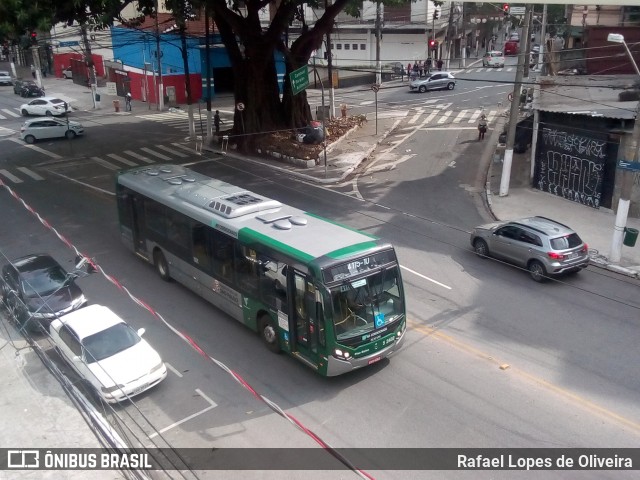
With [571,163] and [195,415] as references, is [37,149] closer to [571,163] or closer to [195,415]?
[571,163]

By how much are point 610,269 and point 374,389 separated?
10.8 metres

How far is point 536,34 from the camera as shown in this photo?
93875 mm

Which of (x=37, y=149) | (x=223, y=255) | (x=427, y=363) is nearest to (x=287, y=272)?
(x=223, y=255)

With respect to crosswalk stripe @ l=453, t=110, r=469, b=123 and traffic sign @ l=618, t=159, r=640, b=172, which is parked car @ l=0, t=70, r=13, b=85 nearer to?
crosswalk stripe @ l=453, t=110, r=469, b=123

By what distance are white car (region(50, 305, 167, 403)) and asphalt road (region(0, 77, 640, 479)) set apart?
53cm

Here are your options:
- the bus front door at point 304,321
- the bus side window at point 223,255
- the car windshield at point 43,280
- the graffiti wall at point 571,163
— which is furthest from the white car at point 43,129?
the bus front door at point 304,321

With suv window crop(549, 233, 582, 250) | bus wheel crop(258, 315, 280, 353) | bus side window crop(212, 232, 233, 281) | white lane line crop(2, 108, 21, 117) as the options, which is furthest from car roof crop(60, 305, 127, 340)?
white lane line crop(2, 108, 21, 117)

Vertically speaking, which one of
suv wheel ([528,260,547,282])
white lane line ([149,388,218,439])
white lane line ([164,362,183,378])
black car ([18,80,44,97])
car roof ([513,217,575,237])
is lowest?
white lane line ([149,388,218,439])

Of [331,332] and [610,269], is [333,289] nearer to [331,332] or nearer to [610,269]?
[331,332]

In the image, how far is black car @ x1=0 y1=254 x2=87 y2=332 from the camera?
51.5 ft

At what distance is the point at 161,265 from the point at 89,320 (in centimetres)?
475

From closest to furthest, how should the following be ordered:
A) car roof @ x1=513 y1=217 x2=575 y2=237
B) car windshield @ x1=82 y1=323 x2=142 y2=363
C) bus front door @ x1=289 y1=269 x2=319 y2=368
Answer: bus front door @ x1=289 y1=269 x2=319 y2=368
car windshield @ x1=82 y1=323 x2=142 y2=363
car roof @ x1=513 y1=217 x2=575 y2=237

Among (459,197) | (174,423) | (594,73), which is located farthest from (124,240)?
(594,73)

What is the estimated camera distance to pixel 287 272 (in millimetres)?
13398
